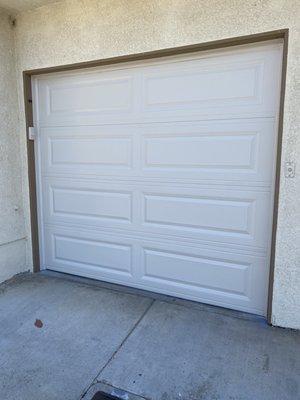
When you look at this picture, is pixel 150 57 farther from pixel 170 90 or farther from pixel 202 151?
pixel 202 151

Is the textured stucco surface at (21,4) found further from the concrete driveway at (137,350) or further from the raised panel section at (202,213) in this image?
the concrete driveway at (137,350)

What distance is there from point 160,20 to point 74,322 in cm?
307

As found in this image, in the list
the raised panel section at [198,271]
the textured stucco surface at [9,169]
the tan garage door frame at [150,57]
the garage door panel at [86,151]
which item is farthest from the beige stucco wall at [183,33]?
the garage door panel at [86,151]

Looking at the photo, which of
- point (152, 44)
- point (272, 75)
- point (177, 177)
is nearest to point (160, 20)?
point (152, 44)

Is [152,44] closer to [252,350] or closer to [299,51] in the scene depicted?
[299,51]

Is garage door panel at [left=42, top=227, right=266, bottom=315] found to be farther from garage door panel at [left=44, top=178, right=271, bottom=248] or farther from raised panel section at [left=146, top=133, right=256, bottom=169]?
raised panel section at [left=146, top=133, right=256, bottom=169]

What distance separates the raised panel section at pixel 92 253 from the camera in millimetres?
3662

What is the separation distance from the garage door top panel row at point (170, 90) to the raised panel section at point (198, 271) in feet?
4.90

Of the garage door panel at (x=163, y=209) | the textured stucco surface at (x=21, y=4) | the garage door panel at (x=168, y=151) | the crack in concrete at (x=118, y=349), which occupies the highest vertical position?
the textured stucco surface at (x=21, y=4)

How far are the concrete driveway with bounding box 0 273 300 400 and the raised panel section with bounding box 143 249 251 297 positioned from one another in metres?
Answer: 0.23

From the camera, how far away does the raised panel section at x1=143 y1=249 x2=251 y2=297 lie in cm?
310

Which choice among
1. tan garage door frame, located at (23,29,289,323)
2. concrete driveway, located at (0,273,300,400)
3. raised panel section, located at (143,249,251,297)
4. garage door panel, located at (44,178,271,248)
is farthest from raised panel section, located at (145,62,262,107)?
concrete driveway, located at (0,273,300,400)

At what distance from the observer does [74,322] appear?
9.68ft

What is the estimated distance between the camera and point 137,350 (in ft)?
8.38
